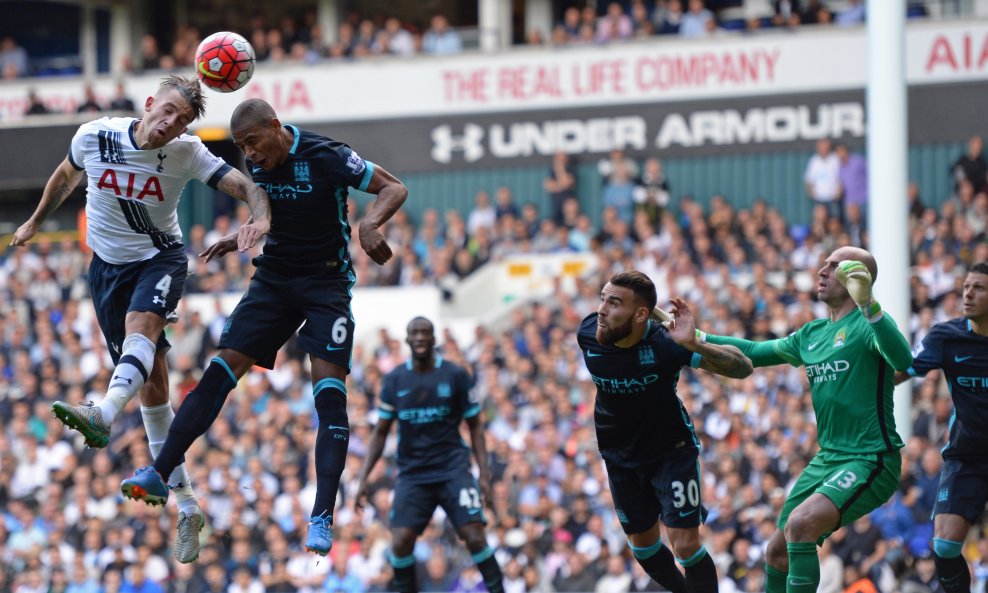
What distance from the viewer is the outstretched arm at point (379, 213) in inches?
349

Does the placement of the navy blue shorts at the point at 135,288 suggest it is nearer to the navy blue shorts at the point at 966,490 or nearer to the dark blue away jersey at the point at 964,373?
the dark blue away jersey at the point at 964,373

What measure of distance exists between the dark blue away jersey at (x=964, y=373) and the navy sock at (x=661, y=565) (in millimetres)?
2055

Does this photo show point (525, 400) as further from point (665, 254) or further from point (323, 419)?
point (323, 419)

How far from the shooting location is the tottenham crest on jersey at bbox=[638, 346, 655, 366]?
32.0ft

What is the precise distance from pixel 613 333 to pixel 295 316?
6.74 feet

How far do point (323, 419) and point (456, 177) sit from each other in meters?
18.2

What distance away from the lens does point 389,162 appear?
1090 inches

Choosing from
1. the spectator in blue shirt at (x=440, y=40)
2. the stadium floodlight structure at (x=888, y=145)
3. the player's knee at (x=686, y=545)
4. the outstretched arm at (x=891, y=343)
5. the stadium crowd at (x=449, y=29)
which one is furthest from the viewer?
the spectator in blue shirt at (x=440, y=40)

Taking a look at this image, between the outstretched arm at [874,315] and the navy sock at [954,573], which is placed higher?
the outstretched arm at [874,315]

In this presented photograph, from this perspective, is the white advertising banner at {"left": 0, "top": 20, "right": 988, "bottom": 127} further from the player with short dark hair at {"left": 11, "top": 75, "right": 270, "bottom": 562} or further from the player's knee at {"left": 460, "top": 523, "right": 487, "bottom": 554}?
the player with short dark hair at {"left": 11, "top": 75, "right": 270, "bottom": 562}

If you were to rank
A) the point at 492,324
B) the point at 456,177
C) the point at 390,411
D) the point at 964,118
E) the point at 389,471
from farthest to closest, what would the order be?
the point at 456,177 < the point at 964,118 < the point at 492,324 < the point at 389,471 < the point at 390,411

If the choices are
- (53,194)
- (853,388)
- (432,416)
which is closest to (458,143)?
(432,416)

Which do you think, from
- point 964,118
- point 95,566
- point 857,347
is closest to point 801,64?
point 964,118

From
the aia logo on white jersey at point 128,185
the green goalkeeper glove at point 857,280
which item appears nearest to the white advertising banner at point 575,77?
the green goalkeeper glove at point 857,280
